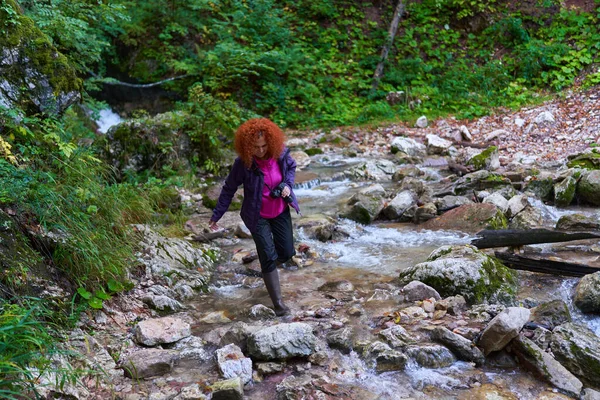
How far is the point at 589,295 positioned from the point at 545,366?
127cm

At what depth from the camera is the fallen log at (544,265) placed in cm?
485

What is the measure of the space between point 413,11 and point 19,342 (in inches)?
729

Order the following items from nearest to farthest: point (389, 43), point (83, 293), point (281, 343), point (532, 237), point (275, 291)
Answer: point (281, 343), point (83, 293), point (275, 291), point (532, 237), point (389, 43)

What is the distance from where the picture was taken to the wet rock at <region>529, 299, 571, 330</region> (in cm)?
393

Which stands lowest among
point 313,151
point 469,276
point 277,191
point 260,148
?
point 469,276

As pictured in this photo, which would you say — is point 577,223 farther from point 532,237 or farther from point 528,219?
point 532,237

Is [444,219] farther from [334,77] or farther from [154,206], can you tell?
[334,77]

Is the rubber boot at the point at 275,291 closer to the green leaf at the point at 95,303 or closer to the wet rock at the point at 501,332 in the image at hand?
the green leaf at the point at 95,303

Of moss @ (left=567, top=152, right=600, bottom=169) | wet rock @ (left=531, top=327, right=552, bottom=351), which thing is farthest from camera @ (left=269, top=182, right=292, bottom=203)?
moss @ (left=567, top=152, right=600, bottom=169)

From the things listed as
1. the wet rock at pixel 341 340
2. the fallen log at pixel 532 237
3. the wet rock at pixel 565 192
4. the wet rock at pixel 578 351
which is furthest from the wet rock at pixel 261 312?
the wet rock at pixel 565 192

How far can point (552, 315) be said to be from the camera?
3977 millimetres

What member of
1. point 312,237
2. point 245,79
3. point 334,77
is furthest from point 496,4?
point 312,237

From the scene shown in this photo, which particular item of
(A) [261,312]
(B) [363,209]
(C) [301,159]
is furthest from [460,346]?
(C) [301,159]

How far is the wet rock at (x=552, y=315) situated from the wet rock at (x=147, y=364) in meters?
2.99
